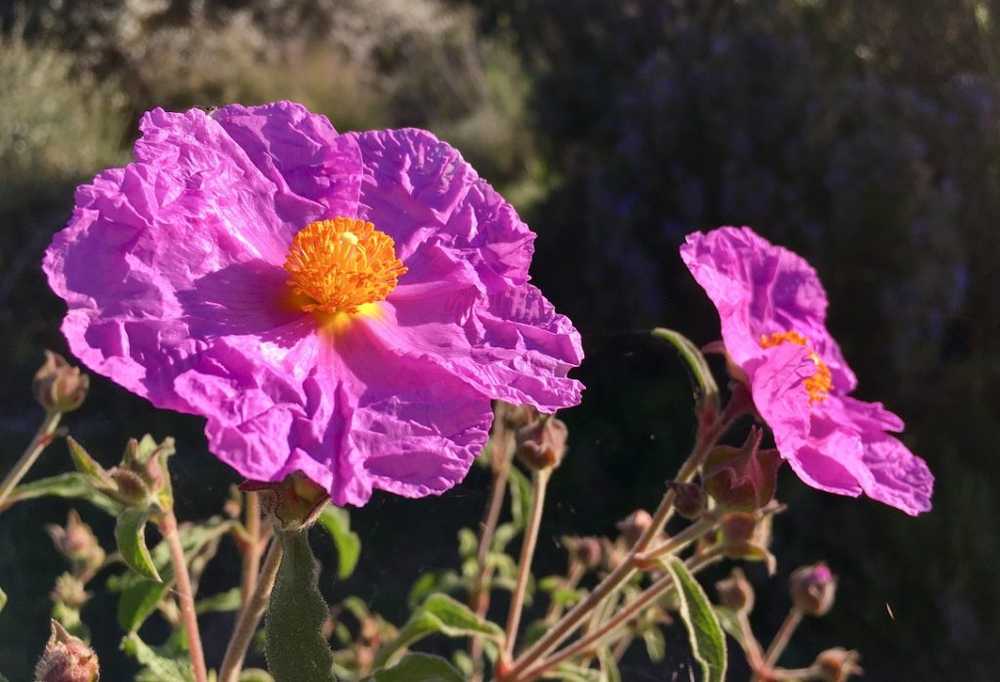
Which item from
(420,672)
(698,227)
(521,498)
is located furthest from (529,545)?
(698,227)

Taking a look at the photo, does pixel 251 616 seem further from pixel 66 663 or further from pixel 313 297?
pixel 313 297

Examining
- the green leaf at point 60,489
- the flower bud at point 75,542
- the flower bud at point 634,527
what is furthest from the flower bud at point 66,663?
the flower bud at point 634,527

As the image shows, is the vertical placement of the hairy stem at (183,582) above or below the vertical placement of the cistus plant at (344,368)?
below

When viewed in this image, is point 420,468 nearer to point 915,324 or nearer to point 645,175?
point 915,324

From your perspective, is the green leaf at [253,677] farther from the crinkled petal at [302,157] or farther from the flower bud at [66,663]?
the crinkled petal at [302,157]

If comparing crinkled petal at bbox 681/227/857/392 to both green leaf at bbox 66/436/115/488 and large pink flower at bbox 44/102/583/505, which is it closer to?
large pink flower at bbox 44/102/583/505

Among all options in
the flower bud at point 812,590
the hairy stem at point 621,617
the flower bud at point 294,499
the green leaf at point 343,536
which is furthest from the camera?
the flower bud at point 812,590
